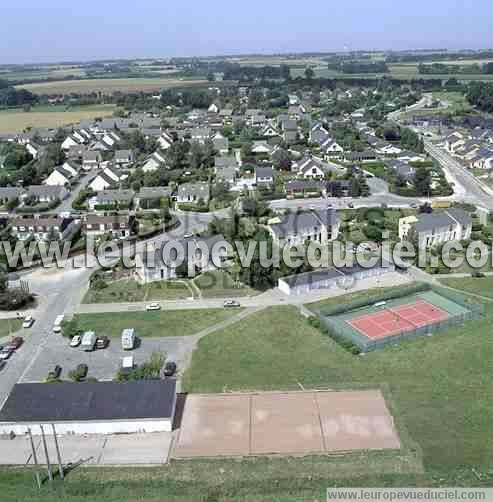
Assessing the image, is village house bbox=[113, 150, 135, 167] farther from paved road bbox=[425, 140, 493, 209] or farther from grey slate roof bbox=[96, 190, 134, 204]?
paved road bbox=[425, 140, 493, 209]

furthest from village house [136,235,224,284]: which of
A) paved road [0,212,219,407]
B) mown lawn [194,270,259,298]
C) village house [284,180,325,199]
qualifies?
village house [284,180,325,199]

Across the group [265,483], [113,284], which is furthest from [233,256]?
[265,483]

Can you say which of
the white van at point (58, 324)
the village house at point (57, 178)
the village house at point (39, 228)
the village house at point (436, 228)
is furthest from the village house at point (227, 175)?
the white van at point (58, 324)

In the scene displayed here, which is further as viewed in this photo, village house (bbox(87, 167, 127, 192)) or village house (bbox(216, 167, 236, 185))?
village house (bbox(216, 167, 236, 185))

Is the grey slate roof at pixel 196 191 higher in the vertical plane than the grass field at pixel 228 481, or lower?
higher

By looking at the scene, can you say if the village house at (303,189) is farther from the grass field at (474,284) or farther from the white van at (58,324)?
the white van at (58,324)

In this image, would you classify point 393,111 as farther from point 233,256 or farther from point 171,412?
point 171,412

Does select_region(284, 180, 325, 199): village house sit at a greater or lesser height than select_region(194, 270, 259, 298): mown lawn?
greater
